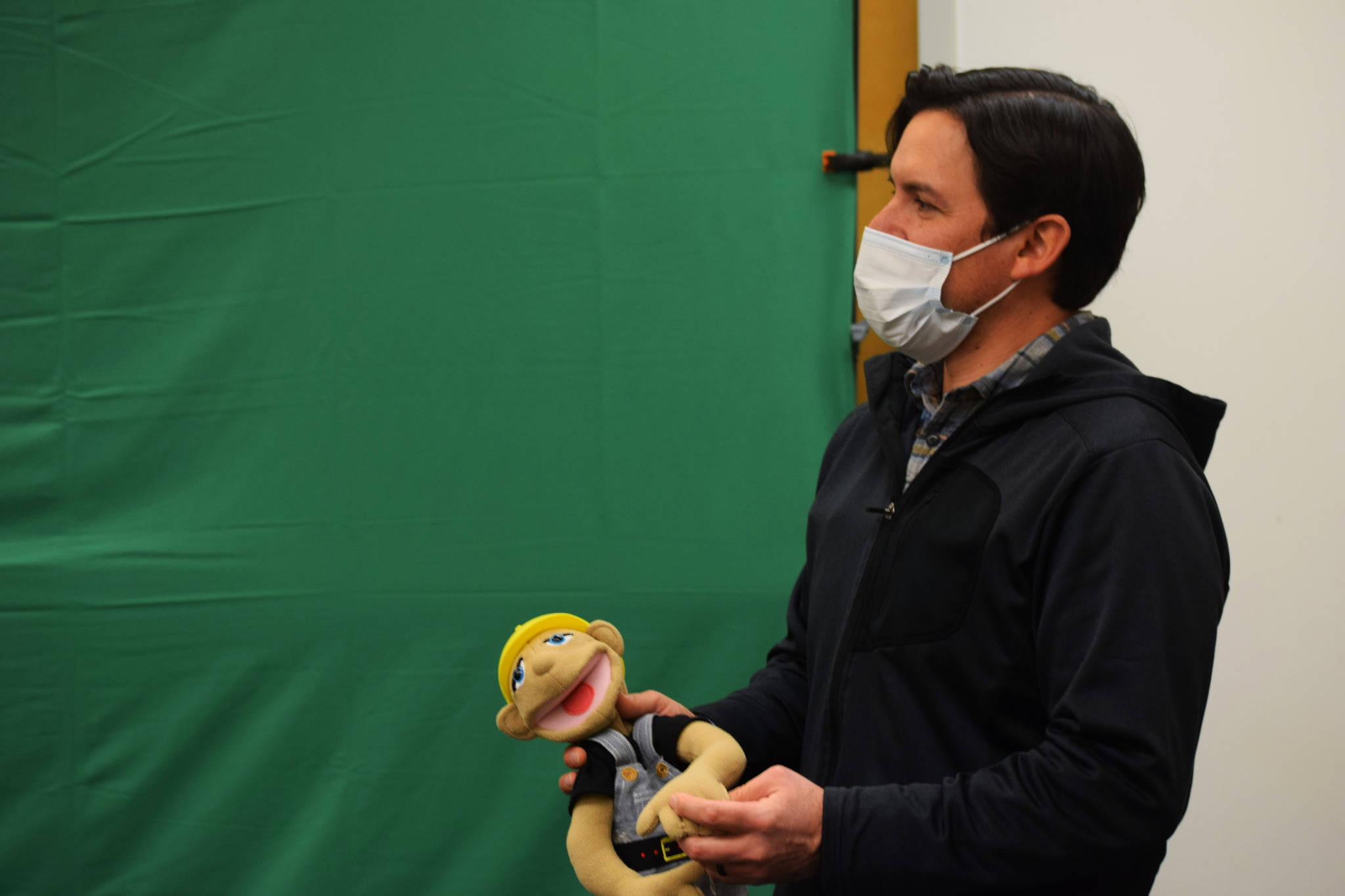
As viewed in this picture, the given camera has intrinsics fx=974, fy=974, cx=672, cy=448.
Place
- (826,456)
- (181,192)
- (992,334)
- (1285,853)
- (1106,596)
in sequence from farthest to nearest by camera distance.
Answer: (181,192) → (1285,853) → (826,456) → (992,334) → (1106,596)

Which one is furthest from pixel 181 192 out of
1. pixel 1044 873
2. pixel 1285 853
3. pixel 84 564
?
pixel 1285 853

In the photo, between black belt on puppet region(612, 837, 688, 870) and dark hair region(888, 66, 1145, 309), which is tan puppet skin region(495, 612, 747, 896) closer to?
black belt on puppet region(612, 837, 688, 870)

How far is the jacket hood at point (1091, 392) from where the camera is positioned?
851 millimetres

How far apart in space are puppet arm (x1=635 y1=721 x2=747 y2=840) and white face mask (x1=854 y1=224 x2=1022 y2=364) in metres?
0.44

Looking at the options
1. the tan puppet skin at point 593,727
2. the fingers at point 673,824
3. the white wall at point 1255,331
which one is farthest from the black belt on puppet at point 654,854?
the white wall at point 1255,331

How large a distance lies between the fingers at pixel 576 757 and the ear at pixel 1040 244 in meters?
0.63

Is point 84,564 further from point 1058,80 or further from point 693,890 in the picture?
point 1058,80

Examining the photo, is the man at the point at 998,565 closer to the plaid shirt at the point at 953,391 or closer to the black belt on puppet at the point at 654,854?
the plaid shirt at the point at 953,391

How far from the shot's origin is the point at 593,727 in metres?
1.00

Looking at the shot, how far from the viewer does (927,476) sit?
903 mm

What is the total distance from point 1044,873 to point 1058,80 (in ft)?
2.31

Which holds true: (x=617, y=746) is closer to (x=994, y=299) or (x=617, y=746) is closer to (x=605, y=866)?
(x=605, y=866)

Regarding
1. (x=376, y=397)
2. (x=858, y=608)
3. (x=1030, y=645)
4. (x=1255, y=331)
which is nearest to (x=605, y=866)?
(x=858, y=608)

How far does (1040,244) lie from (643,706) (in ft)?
2.03
